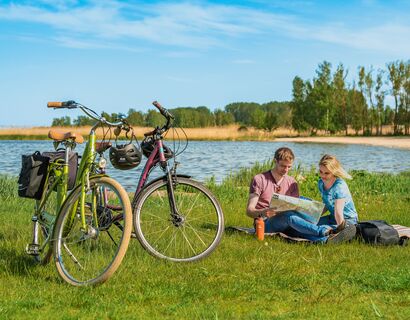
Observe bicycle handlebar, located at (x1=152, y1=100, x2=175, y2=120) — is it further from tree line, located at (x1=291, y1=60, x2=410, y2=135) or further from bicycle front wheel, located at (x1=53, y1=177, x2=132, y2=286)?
tree line, located at (x1=291, y1=60, x2=410, y2=135)

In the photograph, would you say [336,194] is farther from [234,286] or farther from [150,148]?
[234,286]

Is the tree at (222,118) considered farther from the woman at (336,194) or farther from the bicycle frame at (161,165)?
the bicycle frame at (161,165)

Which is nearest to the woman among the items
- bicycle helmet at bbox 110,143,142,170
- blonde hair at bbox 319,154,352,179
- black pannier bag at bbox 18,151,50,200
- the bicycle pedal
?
blonde hair at bbox 319,154,352,179

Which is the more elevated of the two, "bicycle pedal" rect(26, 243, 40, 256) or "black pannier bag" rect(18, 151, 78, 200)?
"black pannier bag" rect(18, 151, 78, 200)

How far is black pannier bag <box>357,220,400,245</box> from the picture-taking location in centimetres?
659

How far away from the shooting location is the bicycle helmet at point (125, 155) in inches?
209

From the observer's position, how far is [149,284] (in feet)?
15.8

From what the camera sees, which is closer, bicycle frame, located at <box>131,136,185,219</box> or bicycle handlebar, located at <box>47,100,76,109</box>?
bicycle handlebar, located at <box>47,100,76,109</box>

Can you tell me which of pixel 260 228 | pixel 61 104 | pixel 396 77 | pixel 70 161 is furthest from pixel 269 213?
pixel 396 77

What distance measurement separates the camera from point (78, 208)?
5.00 m

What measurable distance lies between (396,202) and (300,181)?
3040 millimetres

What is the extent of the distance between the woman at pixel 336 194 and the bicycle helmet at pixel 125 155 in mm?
2459

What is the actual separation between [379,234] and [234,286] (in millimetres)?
2476

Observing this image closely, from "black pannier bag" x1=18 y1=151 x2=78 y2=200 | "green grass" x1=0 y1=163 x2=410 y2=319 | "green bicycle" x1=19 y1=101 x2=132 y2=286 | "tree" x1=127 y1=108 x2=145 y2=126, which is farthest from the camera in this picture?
"tree" x1=127 y1=108 x2=145 y2=126
